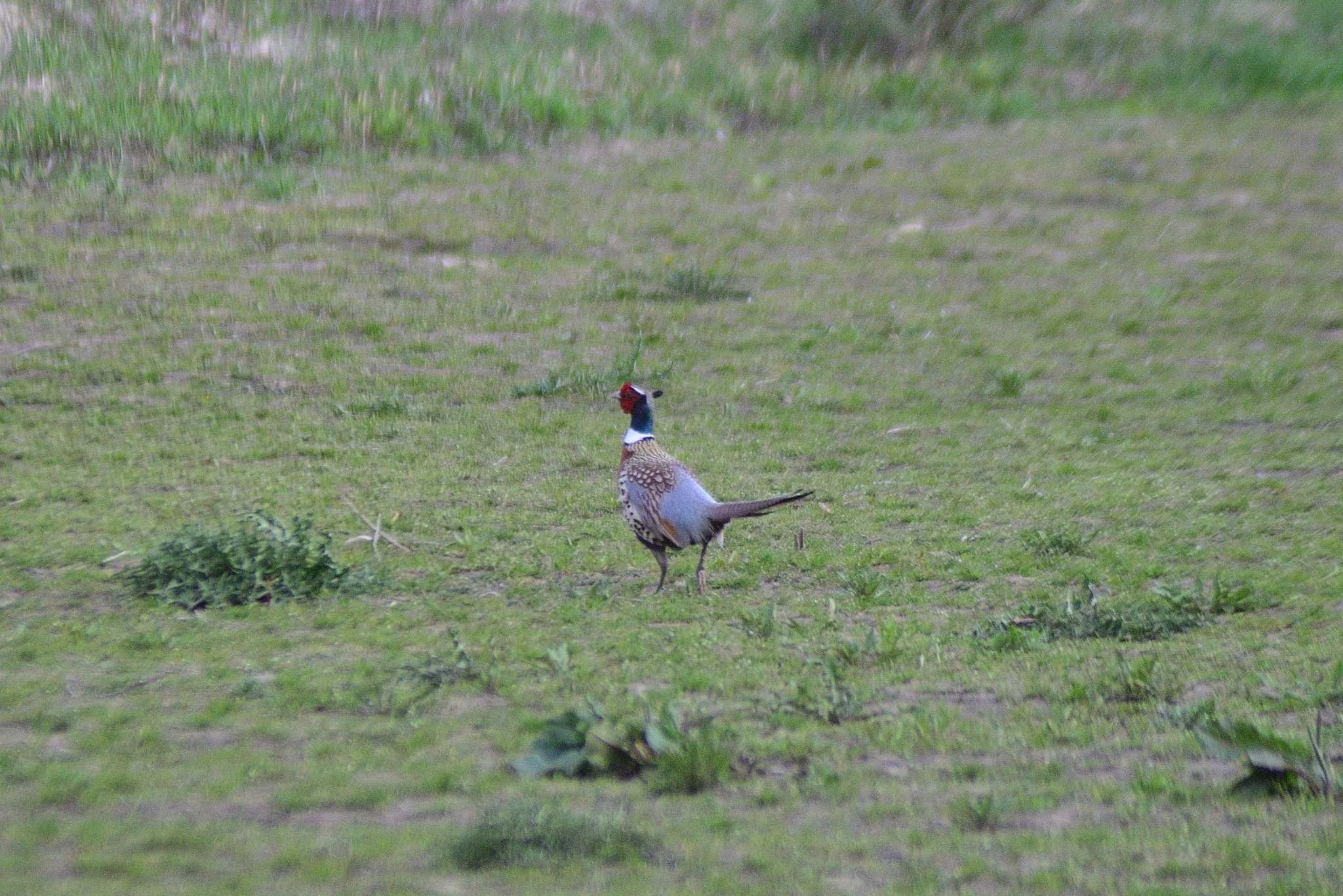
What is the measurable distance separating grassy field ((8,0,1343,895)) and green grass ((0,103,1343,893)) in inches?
1.0

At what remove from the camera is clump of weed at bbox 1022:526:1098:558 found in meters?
5.79

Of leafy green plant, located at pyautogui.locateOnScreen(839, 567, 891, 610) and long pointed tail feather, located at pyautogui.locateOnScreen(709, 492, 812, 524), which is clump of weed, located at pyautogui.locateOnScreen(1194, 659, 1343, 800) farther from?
long pointed tail feather, located at pyautogui.locateOnScreen(709, 492, 812, 524)

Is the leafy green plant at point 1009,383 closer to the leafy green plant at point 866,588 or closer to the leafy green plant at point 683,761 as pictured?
the leafy green plant at point 866,588

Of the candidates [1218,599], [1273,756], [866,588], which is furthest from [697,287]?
[1273,756]

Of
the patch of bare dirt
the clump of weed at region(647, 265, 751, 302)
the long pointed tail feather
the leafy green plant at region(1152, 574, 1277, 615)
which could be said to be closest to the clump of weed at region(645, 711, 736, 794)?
the patch of bare dirt

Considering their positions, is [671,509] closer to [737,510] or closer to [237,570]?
[737,510]

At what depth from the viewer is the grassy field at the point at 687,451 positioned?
3.38 m

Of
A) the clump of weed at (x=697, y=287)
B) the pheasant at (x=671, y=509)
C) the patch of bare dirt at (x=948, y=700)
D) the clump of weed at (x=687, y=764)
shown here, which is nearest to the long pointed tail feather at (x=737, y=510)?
the pheasant at (x=671, y=509)

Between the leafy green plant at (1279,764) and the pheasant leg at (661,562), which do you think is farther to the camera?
the pheasant leg at (661,562)

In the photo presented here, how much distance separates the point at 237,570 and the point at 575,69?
804 centimetres

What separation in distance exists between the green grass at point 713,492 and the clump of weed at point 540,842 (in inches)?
0.5

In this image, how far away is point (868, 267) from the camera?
10266 mm

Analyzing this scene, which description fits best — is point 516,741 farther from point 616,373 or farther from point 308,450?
point 616,373

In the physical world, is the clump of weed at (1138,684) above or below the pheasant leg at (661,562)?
above
